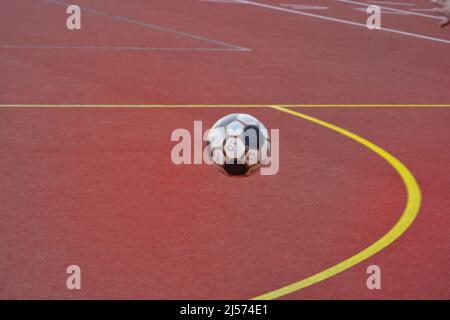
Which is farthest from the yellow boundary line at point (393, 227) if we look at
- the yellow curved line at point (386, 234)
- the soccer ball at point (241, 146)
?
the soccer ball at point (241, 146)

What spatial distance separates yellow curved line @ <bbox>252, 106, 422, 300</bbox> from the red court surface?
30mm

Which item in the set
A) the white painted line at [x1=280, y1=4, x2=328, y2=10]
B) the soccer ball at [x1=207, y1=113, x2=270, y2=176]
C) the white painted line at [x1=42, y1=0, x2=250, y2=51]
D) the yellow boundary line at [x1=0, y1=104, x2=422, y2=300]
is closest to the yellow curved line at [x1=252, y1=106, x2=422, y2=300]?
the yellow boundary line at [x1=0, y1=104, x2=422, y2=300]

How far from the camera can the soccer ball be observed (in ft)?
23.2

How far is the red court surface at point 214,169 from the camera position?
626 cm

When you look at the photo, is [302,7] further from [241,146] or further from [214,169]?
[241,146]

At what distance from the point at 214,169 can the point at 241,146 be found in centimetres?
170

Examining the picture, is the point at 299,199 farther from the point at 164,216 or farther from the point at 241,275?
the point at 241,275

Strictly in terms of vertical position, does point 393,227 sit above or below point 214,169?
below

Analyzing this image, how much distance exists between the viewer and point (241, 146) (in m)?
7.06

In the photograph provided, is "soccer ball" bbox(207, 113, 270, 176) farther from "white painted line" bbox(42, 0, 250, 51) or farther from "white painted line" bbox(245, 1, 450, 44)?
"white painted line" bbox(245, 1, 450, 44)

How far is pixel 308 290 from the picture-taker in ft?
19.5

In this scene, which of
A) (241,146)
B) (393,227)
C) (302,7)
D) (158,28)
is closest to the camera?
(241,146)

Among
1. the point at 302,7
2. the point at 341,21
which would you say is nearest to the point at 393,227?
the point at 341,21

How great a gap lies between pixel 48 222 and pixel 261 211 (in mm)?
1586
